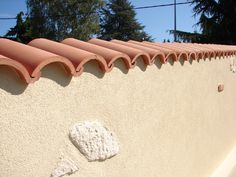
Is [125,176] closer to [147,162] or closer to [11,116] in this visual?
[147,162]

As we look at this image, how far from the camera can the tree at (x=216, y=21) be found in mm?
21788

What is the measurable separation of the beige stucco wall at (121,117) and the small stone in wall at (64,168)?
3cm

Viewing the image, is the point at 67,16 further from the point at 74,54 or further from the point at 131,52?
the point at 74,54

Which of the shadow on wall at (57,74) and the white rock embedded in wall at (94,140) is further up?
the shadow on wall at (57,74)

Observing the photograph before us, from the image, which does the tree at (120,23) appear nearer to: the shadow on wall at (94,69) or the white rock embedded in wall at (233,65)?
the white rock embedded in wall at (233,65)

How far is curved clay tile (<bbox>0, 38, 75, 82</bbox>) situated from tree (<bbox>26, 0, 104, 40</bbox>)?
108ft

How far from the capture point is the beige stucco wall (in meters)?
1.60

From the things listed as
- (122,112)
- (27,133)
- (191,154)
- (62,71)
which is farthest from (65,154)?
(191,154)

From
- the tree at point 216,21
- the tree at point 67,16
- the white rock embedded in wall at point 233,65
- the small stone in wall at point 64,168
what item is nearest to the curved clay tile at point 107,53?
the small stone in wall at point 64,168

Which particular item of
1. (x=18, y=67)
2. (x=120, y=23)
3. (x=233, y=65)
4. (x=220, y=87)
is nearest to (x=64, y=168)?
(x=18, y=67)

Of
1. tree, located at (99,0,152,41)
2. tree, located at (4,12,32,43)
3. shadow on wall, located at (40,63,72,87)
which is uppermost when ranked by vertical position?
tree, located at (99,0,152,41)

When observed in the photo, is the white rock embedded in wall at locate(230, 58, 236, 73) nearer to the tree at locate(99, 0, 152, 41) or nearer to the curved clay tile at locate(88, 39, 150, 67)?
the curved clay tile at locate(88, 39, 150, 67)

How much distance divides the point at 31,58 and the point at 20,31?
40.7 metres

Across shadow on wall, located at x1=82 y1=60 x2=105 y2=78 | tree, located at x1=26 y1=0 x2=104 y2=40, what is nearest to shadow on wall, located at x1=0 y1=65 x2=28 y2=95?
shadow on wall, located at x1=82 y1=60 x2=105 y2=78
